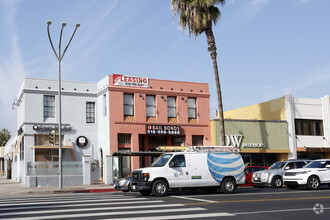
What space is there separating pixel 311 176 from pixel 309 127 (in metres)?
19.0

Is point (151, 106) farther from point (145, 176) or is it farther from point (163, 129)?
point (145, 176)

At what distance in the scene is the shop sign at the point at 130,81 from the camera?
32.4 m

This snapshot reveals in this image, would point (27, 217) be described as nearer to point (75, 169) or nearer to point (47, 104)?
point (75, 169)

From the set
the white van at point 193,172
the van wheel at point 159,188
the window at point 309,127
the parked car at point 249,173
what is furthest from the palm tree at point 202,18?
the van wheel at point 159,188

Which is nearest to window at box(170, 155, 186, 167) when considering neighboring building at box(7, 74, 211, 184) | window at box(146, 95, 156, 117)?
neighboring building at box(7, 74, 211, 184)

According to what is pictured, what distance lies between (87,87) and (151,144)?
24.2ft

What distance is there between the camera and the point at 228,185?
60.1ft

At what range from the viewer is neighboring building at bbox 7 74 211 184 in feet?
105

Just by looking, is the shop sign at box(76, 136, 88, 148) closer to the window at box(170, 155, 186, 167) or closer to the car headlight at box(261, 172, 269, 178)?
the car headlight at box(261, 172, 269, 178)

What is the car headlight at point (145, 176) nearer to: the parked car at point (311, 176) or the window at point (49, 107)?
the parked car at point (311, 176)

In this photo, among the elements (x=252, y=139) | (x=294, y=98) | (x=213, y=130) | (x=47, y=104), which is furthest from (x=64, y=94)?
(x=294, y=98)

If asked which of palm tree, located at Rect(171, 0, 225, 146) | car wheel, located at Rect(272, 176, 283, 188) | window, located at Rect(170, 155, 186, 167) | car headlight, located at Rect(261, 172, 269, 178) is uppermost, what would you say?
palm tree, located at Rect(171, 0, 225, 146)

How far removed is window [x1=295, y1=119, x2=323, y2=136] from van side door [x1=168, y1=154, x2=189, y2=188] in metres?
23.1

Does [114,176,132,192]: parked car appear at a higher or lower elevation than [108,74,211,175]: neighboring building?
lower
